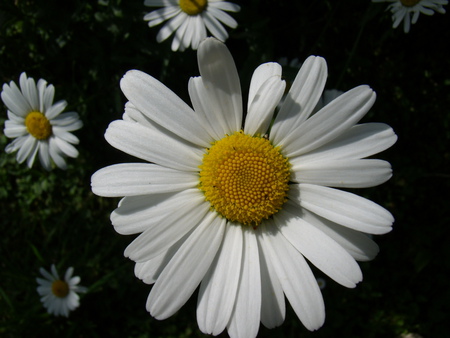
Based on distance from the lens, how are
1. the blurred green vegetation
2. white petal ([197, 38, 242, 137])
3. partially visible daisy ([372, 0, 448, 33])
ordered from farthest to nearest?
the blurred green vegetation
partially visible daisy ([372, 0, 448, 33])
white petal ([197, 38, 242, 137])

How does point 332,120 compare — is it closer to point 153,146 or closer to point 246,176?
point 246,176

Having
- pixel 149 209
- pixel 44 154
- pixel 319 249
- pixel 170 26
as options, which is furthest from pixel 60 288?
pixel 319 249

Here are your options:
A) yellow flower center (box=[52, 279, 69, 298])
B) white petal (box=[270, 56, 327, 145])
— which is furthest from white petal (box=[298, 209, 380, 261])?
yellow flower center (box=[52, 279, 69, 298])

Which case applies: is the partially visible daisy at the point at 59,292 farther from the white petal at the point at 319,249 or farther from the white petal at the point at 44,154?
the white petal at the point at 319,249

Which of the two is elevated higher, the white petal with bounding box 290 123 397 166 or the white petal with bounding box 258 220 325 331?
the white petal with bounding box 290 123 397 166

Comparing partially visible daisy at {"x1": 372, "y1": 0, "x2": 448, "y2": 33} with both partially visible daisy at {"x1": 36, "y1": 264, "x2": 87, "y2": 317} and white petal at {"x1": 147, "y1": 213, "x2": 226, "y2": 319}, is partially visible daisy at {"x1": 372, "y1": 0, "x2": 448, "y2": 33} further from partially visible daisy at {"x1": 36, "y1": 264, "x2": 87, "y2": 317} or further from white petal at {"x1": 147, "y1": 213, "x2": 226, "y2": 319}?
partially visible daisy at {"x1": 36, "y1": 264, "x2": 87, "y2": 317}

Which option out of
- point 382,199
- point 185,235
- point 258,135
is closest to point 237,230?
point 185,235
